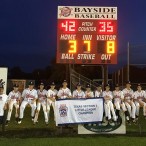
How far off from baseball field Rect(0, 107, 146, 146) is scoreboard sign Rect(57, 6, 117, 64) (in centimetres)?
471

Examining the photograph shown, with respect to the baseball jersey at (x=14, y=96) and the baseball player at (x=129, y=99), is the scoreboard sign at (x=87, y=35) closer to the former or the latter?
the baseball player at (x=129, y=99)

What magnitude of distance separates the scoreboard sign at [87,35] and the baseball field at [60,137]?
4.71 m

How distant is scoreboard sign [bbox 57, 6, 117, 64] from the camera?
20781 mm

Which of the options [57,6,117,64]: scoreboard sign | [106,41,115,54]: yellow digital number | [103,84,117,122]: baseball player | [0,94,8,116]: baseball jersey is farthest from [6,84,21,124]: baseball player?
Result: [106,41,115,54]: yellow digital number

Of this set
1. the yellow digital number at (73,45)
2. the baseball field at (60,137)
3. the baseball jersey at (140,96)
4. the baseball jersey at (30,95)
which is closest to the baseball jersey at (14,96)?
the baseball jersey at (30,95)

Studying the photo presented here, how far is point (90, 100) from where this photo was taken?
16.2 metres

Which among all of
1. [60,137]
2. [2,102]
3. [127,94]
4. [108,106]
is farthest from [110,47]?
[60,137]

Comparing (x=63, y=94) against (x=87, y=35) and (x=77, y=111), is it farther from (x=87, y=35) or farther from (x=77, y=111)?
(x=87, y=35)

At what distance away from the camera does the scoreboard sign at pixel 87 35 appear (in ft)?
68.2

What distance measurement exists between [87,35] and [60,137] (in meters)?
7.95

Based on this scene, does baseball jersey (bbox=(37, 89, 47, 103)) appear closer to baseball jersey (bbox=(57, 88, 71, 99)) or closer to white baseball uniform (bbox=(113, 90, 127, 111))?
baseball jersey (bbox=(57, 88, 71, 99))
